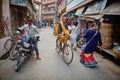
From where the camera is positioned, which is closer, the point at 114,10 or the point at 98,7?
the point at 114,10

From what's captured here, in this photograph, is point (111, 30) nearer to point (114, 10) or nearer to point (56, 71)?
point (114, 10)

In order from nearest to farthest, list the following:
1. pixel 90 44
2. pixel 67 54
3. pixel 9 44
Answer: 1. pixel 90 44
2. pixel 67 54
3. pixel 9 44

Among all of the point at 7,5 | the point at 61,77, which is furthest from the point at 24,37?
the point at 7,5

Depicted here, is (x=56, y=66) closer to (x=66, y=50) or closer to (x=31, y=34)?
(x=66, y=50)

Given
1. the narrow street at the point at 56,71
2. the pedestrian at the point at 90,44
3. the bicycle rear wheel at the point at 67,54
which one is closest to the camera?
the narrow street at the point at 56,71

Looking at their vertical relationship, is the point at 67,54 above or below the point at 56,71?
above

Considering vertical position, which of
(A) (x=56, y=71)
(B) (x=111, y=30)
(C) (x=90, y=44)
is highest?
(B) (x=111, y=30)

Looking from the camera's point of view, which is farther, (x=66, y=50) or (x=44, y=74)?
(x=66, y=50)

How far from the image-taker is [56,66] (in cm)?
601

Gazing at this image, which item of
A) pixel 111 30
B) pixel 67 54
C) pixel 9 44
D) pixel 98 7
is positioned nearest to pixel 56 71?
pixel 67 54

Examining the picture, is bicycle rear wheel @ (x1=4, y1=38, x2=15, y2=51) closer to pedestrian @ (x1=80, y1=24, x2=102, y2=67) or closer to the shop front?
pedestrian @ (x1=80, y1=24, x2=102, y2=67)

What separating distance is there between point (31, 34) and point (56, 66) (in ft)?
6.02

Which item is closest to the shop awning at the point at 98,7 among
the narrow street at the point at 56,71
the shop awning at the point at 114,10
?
the shop awning at the point at 114,10

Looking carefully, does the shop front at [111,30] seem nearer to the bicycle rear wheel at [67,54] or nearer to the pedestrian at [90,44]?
the pedestrian at [90,44]
